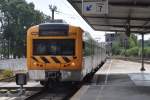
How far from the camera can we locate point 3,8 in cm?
8681

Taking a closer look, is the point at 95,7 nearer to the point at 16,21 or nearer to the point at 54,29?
the point at 54,29

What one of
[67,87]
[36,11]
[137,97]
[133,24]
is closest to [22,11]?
[36,11]

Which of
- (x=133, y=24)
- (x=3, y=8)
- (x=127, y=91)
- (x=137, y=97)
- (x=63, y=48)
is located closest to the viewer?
(x=137, y=97)

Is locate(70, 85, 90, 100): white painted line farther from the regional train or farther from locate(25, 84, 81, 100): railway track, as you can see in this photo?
the regional train

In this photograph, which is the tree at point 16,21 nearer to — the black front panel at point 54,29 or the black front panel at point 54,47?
A: the black front panel at point 54,47

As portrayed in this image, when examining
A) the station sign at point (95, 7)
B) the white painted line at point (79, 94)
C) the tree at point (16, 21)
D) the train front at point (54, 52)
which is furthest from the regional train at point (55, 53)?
the tree at point (16, 21)

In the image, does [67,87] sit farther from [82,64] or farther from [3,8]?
[3,8]

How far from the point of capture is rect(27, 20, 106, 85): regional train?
2136 centimetres

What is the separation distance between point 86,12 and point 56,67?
3.20 m

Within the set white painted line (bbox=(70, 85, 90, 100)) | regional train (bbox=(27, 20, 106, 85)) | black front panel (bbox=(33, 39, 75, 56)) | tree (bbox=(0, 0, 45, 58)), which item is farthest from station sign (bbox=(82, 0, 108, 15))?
tree (bbox=(0, 0, 45, 58))

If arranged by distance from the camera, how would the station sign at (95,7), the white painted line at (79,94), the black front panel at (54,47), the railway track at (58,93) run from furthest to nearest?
the station sign at (95,7)
the black front panel at (54,47)
the railway track at (58,93)
the white painted line at (79,94)

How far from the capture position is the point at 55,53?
2156 cm

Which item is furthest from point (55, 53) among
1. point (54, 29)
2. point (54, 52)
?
point (54, 29)

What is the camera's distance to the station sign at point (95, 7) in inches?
890
